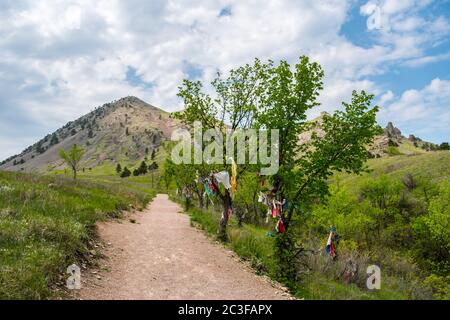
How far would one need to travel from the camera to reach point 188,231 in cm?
1995

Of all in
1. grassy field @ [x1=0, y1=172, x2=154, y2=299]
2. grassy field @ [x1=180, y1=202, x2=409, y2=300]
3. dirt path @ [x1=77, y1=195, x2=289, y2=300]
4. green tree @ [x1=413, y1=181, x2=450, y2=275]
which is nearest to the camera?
grassy field @ [x1=0, y1=172, x2=154, y2=299]

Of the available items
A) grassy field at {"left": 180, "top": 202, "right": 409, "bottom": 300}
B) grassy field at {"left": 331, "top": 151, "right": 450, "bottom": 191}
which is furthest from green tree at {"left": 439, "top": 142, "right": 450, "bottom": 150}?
grassy field at {"left": 180, "top": 202, "right": 409, "bottom": 300}

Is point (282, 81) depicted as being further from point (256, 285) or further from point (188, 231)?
point (188, 231)

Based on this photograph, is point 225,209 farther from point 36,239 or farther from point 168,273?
point 36,239

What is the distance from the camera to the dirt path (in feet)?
30.0

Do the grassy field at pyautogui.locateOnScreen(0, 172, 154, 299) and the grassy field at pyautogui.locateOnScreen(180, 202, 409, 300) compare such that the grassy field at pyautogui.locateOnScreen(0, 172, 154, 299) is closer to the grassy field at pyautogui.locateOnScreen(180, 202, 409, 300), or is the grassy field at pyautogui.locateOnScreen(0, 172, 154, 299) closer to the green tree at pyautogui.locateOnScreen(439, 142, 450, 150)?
the grassy field at pyautogui.locateOnScreen(180, 202, 409, 300)

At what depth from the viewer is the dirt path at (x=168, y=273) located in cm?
914

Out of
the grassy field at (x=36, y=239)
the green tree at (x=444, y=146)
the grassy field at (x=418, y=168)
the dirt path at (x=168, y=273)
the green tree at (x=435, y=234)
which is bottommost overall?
the green tree at (x=435, y=234)

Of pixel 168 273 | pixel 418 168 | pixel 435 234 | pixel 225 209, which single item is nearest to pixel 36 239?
pixel 168 273

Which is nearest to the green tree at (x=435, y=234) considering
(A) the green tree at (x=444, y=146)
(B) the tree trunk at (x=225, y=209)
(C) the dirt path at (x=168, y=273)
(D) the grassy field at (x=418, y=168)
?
(D) the grassy field at (x=418, y=168)

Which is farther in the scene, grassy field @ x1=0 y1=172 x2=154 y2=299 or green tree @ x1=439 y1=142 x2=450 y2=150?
green tree @ x1=439 y1=142 x2=450 y2=150

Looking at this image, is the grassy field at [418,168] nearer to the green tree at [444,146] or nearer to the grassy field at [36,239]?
the green tree at [444,146]
